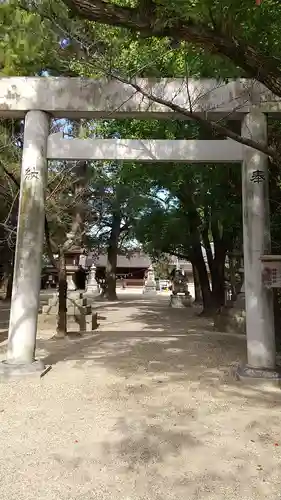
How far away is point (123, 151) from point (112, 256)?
64.1 feet

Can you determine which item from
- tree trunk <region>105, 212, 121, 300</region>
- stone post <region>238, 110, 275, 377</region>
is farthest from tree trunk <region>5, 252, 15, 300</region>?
stone post <region>238, 110, 275, 377</region>

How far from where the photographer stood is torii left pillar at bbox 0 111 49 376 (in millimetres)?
5434

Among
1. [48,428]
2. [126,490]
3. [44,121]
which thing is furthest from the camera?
[44,121]

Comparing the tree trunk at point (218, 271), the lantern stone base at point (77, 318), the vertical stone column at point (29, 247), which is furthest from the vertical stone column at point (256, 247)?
the tree trunk at point (218, 271)

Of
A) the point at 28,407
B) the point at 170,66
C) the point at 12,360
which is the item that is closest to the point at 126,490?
the point at 28,407

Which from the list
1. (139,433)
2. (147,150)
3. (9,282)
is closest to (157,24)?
(147,150)

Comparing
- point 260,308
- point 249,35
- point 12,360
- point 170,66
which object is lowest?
point 12,360

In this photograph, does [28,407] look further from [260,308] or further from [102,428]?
[260,308]

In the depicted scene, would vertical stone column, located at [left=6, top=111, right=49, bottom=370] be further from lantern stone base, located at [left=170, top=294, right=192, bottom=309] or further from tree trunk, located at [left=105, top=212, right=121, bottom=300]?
tree trunk, located at [left=105, top=212, right=121, bottom=300]

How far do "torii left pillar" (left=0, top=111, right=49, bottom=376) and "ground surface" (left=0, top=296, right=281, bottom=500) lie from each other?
406mm

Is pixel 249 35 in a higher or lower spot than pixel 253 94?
higher

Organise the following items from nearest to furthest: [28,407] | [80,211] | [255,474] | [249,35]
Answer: [255,474] → [28,407] → [249,35] → [80,211]

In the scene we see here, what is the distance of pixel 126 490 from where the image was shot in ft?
8.66

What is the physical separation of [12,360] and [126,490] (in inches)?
128
